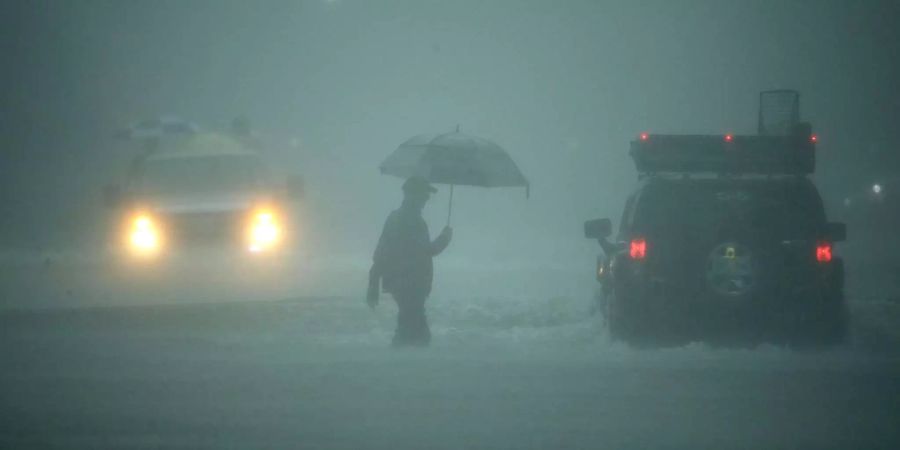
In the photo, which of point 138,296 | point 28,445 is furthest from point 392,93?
point 28,445

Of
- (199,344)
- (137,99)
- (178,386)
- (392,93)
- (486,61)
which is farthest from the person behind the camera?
(486,61)

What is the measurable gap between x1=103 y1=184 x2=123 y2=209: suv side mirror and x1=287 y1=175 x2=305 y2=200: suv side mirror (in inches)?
85.9

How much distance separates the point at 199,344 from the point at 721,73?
91981 mm

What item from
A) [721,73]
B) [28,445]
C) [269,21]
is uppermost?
[721,73]

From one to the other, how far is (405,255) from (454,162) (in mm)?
1545

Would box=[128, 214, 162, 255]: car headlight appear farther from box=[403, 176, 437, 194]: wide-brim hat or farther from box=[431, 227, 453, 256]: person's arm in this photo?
box=[431, 227, 453, 256]: person's arm

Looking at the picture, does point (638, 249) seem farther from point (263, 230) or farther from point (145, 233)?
point (145, 233)

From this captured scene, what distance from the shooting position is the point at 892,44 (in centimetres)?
8519

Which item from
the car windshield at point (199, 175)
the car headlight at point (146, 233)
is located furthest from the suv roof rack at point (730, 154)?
the car headlight at point (146, 233)

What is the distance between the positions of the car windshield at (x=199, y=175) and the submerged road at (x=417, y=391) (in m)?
2.16

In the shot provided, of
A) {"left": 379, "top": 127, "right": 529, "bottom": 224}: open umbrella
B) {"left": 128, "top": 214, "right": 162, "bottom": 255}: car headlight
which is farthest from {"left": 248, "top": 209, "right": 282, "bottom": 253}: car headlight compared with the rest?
{"left": 379, "top": 127, "right": 529, "bottom": 224}: open umbrella

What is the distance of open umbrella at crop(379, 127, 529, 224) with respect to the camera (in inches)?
436

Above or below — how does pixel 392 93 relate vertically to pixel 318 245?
above

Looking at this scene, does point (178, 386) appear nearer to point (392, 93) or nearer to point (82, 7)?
point (82, 7)
